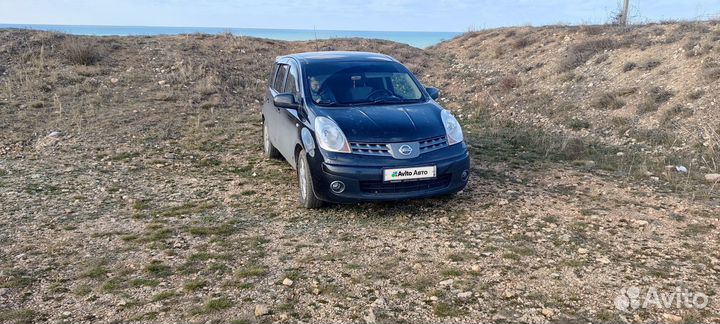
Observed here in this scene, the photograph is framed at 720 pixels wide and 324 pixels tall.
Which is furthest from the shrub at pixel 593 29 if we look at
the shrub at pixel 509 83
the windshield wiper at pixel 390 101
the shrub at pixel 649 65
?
the windshield wiper at pixel 390 101

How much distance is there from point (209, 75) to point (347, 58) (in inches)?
335

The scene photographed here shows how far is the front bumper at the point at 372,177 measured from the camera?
Answer: 505cm

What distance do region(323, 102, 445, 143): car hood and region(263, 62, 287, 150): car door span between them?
58.3 inches

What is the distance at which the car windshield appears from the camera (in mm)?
6004

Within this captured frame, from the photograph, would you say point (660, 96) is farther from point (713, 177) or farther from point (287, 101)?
point (287, 101)

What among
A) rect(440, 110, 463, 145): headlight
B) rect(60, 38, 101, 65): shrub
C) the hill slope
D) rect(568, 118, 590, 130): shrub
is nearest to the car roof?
rect(440, 110, 463, 145): headlight

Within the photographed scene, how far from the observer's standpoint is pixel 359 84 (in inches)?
244

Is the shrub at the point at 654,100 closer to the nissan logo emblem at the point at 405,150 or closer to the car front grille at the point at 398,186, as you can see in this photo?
the car front grille at the point at 398,186

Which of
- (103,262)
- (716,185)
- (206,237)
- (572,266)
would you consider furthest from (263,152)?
(716,185)

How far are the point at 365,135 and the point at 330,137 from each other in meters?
0.34

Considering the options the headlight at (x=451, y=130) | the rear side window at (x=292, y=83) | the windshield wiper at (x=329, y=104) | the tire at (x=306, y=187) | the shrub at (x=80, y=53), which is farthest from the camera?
the shrub at (x=80, y=53)

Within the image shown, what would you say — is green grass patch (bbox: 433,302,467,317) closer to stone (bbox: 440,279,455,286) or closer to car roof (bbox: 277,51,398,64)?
stone (bbox: 440,279,455,286)

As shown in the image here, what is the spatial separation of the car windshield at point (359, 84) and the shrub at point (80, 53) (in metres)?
10.5

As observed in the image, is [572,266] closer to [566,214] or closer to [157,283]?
[566,214]
